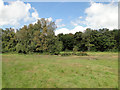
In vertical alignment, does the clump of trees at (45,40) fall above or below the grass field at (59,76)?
above

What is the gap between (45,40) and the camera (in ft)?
105

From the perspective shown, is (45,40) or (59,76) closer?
(59,76)

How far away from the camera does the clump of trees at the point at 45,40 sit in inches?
1244

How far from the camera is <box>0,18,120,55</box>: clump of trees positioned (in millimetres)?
31609

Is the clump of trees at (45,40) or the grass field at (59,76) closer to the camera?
the grass field at (59,76)

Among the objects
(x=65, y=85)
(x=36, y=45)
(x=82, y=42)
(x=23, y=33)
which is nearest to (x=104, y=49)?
(x=82, y=42)

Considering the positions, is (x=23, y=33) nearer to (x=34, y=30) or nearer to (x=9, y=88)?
Result: (x=34, y=30)

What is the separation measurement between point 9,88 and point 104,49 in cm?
5003

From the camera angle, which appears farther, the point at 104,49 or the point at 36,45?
the point at 104,49

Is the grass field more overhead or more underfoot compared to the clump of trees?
more underfoot

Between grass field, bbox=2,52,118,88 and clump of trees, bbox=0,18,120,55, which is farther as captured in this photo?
clump of trees, bbox=0,18,120,55

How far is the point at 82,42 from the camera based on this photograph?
4969cm

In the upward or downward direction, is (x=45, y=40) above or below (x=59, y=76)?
above

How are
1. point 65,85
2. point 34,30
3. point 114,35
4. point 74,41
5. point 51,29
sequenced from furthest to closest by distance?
point 74,41 < point 114,35 < point 34,30 < point 51,29 < point 65,85
